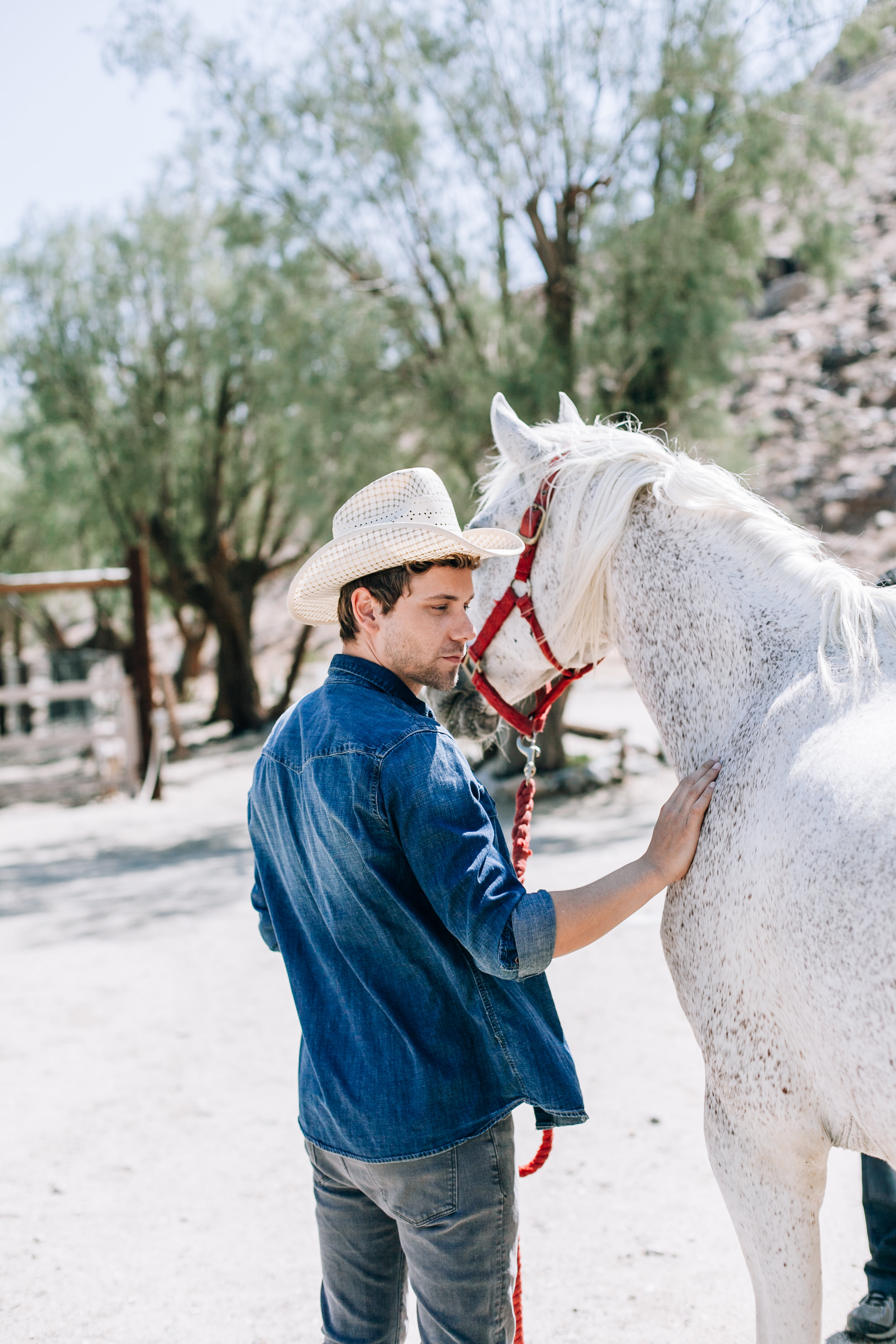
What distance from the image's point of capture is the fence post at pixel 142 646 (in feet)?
37.8

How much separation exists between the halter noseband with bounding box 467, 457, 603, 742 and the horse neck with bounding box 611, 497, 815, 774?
20 centimetres

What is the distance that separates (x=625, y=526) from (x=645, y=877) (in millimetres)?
743

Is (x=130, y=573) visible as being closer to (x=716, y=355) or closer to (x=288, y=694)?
(x=288, y=694)

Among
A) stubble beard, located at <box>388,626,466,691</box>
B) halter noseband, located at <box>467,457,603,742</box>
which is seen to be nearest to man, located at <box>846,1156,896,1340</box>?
halter noseband, located at <box>467,457,603,742</box>

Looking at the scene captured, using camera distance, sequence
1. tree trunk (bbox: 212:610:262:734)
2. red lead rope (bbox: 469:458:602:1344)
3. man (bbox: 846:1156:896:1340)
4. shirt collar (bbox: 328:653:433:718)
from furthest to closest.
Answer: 1. tree trunk (bbox: 212:610:262:734)
2. man (bbox: 846:1156:896:1340)
3. red lead rope (bbox: 469:458:602:1344)
4. shirt collar (bbox: 328:653:433:718)

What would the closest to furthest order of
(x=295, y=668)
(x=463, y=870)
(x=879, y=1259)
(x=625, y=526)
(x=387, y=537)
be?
(x=463, y=870), (x=387, y=537), (x=625, y=526), (x=879, y=1259), (x=295, y=668)

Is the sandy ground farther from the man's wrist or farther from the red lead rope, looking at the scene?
the man's wrist

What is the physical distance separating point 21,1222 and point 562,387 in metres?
8.28

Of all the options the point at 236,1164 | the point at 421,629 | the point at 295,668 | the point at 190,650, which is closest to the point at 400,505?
the point at 421,629

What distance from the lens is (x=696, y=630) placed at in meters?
1.76

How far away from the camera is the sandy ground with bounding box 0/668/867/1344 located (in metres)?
2.51

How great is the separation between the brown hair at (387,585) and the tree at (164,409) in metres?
10.7

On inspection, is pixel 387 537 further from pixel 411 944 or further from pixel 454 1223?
pixel 454 1223

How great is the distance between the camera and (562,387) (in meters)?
9.34
